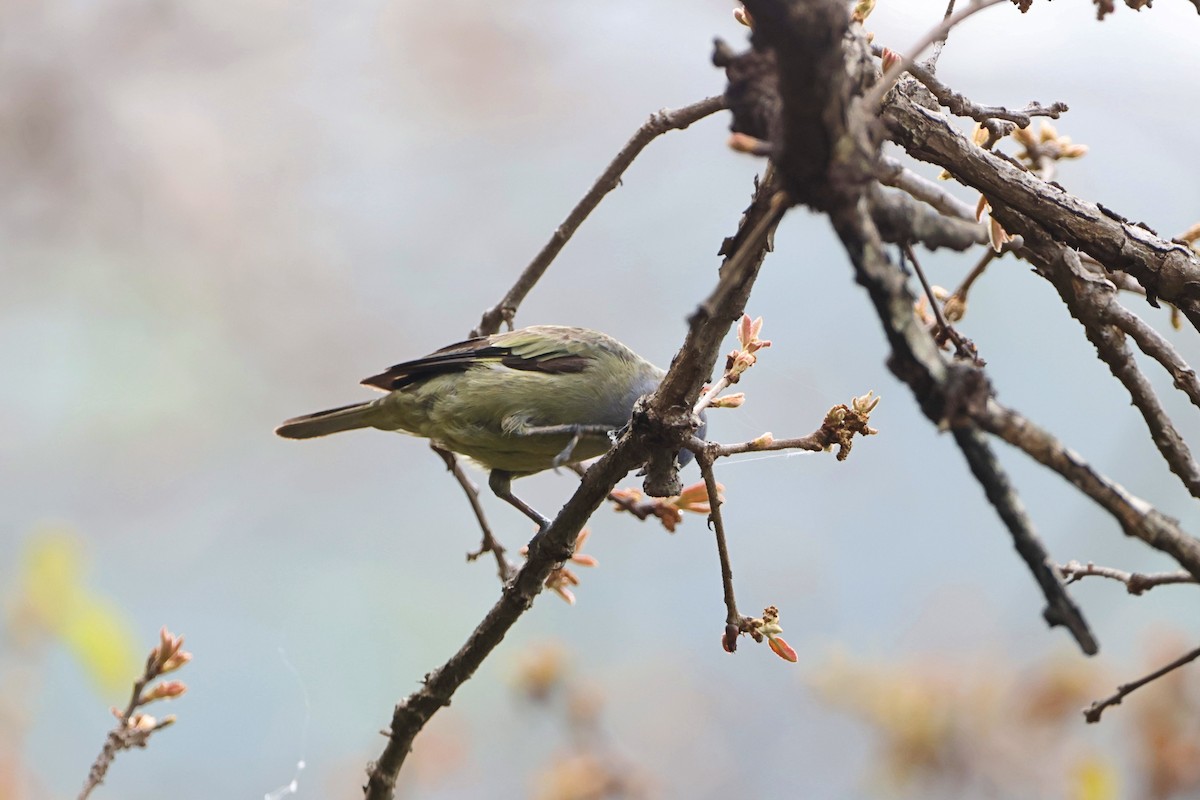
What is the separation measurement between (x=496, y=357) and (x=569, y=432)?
0.65 meters

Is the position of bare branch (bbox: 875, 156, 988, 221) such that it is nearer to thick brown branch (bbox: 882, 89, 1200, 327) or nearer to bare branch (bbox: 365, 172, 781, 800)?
thick brown branch (bbox: 882, 89, 1200, 327)

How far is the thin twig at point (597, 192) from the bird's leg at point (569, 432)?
0.44 metres

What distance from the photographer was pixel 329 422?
477 centimetres

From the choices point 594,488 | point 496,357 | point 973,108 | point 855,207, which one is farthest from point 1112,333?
point 496,357

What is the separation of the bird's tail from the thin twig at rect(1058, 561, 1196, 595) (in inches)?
120

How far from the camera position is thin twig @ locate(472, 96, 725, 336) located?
2918 mm

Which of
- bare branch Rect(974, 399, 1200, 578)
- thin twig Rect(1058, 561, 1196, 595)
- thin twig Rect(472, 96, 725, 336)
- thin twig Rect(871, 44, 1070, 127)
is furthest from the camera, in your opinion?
thin twig Rect(472, 96, 725, 336)

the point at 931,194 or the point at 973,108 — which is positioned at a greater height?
the point at 973,108

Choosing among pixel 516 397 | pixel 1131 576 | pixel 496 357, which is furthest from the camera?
pixel 496 357

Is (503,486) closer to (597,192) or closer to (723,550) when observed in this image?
(597,192)

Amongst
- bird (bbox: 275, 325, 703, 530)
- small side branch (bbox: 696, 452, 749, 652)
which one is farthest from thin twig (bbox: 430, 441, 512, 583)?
small side branch (bbox: 696, 452, 749, 652)

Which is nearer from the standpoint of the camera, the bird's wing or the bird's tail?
the bird's wing

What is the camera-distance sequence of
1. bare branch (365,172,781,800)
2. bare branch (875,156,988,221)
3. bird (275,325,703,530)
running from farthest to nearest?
bird (275,325,703,530)
bare branch (365,172,781,800)
bare branch (875,156,988,221)

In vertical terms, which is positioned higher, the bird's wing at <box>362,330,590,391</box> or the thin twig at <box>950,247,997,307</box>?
the bird's wing at <box>362,330,590,391</box>
